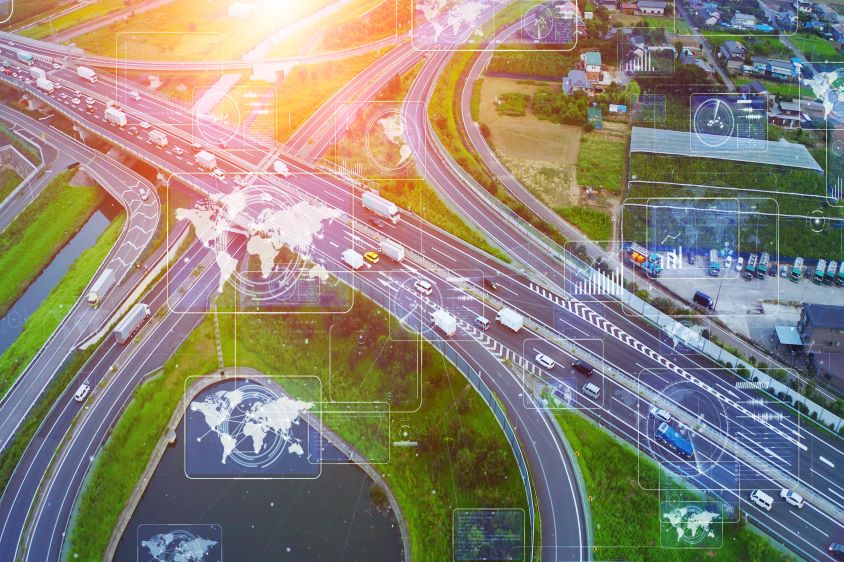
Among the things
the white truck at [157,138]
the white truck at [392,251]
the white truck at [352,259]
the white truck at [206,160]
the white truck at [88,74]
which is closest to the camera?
the white truck at [352,259]

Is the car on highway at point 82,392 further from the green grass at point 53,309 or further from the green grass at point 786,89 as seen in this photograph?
the green grass at point 786,89

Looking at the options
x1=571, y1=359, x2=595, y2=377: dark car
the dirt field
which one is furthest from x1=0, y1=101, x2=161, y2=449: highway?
x1=571, y1=359, x2=595, y2=377: dark car

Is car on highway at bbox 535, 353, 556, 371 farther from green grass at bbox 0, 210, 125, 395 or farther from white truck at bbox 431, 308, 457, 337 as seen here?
green grass at bbox 0, 210, 125, 395

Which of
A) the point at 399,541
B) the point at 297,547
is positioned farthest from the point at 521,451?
the point at 297,547

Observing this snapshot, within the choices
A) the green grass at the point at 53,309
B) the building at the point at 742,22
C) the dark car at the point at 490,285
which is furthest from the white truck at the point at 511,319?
the building at the point at 742,22

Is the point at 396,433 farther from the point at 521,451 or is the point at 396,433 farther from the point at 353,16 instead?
the point at 353,16

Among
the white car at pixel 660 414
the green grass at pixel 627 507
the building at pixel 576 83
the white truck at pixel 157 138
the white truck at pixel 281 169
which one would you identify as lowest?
the green grass at pixel 627 507
